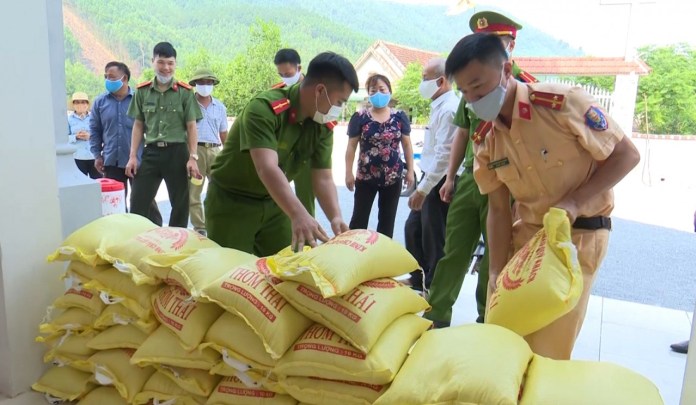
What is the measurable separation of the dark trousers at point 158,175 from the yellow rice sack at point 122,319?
2.42 meters

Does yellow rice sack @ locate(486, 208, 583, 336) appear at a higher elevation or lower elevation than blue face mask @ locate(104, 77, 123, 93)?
lower

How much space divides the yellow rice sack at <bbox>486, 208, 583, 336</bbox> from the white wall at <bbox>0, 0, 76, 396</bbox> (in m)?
1.55

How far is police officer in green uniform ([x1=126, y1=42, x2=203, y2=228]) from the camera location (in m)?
4.10

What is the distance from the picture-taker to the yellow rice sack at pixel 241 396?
1.47 m

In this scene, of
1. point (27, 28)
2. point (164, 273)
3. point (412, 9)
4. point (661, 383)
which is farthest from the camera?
point (412, 9)

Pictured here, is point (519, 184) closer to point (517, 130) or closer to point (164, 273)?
point (517, 130)

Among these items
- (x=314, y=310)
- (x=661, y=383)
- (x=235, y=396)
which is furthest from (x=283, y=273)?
(x=661, y=383)

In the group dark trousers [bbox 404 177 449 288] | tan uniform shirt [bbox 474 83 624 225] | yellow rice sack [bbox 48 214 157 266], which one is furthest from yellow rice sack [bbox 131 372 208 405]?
dark trousers [bbox 404 177 449 288]

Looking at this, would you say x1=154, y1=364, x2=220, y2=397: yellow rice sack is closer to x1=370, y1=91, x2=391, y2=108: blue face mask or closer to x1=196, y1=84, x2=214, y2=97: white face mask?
x1=370, y1=91, x2=391, y2=108: blue face mask

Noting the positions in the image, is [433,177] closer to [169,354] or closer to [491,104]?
[491,104]

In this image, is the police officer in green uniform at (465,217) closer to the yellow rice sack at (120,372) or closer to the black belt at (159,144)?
the yellow rice sack at (120,372)

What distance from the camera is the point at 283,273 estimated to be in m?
1.43

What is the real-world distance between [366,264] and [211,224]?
3.56ft

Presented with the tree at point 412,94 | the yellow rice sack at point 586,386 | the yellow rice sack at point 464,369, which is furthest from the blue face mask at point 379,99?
the tree at point 412,94
